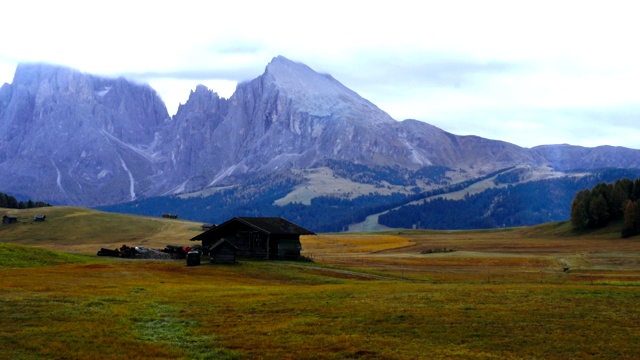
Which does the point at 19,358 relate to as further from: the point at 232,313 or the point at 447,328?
the point at 447,328

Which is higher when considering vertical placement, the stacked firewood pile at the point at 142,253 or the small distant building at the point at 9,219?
the small distant building at the point at 9,219

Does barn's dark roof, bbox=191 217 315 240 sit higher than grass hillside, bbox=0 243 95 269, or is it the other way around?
barn's dark roof, bbox=191 217 315 240

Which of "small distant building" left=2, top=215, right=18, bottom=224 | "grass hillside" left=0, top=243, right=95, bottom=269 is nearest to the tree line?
"grass hillside" left=0, top=243, right=95, bottom=269

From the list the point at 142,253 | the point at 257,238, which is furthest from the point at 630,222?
the point at 142,253

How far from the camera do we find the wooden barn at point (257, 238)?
91.7 m

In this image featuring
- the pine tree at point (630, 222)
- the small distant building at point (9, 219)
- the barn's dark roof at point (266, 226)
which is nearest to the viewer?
the barn's dark roof at point (266, 226)

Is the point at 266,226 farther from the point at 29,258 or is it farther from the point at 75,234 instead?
the point at 75,234

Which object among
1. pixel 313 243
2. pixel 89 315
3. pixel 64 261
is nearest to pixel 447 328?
pixel 89 315

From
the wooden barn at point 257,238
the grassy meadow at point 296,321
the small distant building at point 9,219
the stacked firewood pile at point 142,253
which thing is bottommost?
the grassy meadow at point 296,321

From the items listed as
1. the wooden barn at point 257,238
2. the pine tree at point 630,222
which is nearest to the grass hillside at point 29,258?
the wooden barn at point 257,238

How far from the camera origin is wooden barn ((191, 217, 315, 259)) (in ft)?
301

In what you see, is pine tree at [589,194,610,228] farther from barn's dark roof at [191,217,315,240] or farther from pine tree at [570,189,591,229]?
barn's dark roof at [191,217,315,240]

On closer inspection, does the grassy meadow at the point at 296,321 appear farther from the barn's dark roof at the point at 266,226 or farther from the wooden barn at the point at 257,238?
the wooden barn at the point at 257,238

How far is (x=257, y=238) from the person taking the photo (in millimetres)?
92562
